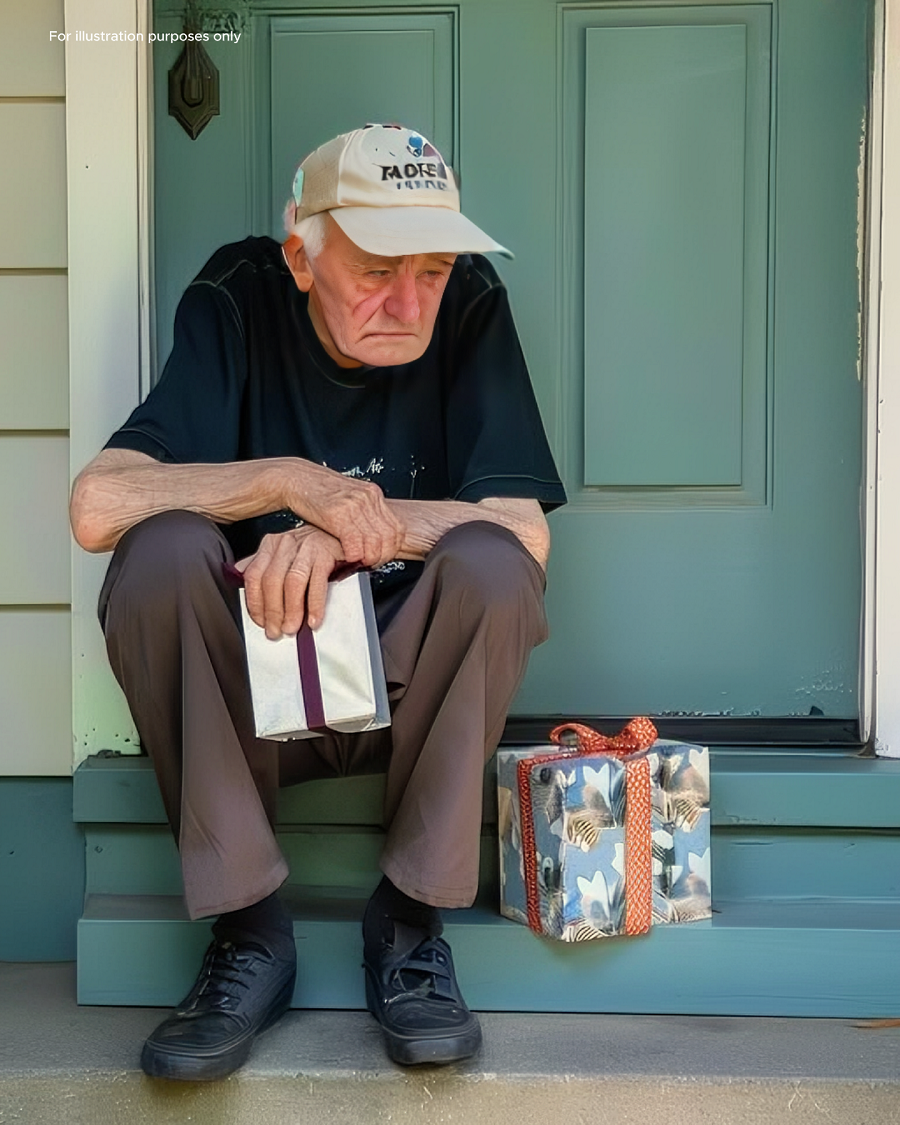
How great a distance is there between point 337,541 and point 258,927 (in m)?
0.55

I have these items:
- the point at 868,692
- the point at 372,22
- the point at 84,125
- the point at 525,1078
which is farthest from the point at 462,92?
the point at 525,1078

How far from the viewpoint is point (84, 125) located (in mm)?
2320

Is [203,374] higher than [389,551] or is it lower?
higher

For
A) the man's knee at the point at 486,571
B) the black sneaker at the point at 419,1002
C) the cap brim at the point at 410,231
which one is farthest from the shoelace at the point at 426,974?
the cap brim at the point at 410,231

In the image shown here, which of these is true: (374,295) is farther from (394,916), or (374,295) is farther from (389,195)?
(394,916)

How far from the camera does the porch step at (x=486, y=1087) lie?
5.84 feet

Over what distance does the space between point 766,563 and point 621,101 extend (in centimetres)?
87

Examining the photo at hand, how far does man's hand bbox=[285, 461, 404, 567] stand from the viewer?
1818 mm

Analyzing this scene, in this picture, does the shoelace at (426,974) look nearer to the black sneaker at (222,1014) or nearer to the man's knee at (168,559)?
the black sneaker at (222,1014)

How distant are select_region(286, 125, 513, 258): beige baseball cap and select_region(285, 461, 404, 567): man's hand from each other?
33 centimetres

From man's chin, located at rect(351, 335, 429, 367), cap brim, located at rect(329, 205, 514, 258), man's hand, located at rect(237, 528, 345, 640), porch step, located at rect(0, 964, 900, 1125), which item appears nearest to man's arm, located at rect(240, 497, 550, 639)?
man's hand, located at rect(237, 528, 345, 640)

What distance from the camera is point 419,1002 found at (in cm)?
182

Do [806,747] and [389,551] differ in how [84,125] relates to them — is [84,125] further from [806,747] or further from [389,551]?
[806,747]

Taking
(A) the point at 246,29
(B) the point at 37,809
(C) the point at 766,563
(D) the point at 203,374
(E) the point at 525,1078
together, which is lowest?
(E) the point at 525,1078
